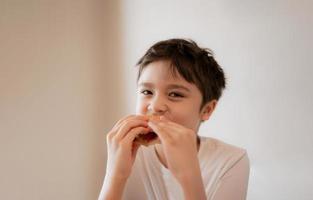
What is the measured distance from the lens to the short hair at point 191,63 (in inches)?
36.9

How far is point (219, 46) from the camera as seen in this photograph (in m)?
1.25

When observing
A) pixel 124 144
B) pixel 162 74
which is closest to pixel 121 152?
pixel 124 144

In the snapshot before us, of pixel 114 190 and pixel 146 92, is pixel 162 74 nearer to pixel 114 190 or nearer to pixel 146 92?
pixel 146 92

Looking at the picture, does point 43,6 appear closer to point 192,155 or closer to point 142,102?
point 142,102

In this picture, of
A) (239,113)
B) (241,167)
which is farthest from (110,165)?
(239,113)

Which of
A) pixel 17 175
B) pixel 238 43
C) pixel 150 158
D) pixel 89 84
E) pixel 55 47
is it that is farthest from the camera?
pixel 89 84

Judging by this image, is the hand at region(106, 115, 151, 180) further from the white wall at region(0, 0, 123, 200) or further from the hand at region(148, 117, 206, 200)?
the white wall at region(0, 0, 123, 200)

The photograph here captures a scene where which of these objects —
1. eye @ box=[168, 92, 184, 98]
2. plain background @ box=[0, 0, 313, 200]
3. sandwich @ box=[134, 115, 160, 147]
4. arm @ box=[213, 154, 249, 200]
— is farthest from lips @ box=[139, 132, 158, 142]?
plain background @ box=[0, 0, 313, 200]

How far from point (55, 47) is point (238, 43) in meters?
0.90

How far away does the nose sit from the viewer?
2.90 feet

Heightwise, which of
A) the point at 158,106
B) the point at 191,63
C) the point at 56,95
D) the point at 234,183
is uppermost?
the point at 191,63

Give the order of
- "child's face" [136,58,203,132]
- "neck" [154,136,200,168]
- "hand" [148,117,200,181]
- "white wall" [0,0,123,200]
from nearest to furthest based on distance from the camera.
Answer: "hand" [148,117,200,181]
"child's face" [136,58,203,132]
"neck" [154,136,200,168]
"white wall" [0,0,123,200]

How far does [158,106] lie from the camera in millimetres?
884

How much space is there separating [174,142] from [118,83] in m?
1.07
